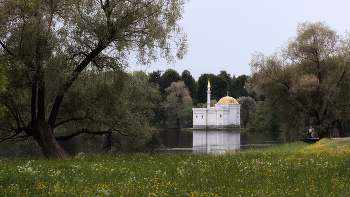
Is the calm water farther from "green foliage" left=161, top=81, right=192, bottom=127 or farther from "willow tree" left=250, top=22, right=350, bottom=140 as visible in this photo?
"green foliage" left=161, top=81, right=192, bottom=127

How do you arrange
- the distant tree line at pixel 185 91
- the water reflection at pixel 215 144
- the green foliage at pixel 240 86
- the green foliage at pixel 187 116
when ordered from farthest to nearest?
the green foliage at pixel 240 86 < the green foliage at pixel 187 116 < the distant tree line at pixel 185 91 < the water reflection at pixel 215 144

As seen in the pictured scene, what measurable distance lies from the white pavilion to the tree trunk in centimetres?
6628

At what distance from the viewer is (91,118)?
14070 millimetres

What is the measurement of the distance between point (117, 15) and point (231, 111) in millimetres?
68789

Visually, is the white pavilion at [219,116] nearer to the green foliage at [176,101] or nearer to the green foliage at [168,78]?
the green foliage at [176,101]

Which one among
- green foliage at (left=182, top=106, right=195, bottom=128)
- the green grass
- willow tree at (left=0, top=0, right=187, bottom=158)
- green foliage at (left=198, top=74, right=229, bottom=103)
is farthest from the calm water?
Result: green foliage at (left=198, top=74, right=229, bottom=103)

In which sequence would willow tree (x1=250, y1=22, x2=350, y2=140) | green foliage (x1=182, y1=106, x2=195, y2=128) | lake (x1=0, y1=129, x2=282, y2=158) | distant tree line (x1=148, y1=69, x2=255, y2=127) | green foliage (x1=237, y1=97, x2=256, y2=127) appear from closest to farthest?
1. lake (x1=0, y1=129, x2=282, y2=158)
2. willow tree (x1=250, y1=22, x2=350, y2=140)
3. distant tree line (x1=148, y1=69, x2=255, y2=127)
4. green foliage (x1=182, y1=106, x2=195, y2=128)
5. green foliage (x1=237, y1=97, x2=256, y2=127)

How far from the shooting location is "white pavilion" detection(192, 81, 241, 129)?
261ft

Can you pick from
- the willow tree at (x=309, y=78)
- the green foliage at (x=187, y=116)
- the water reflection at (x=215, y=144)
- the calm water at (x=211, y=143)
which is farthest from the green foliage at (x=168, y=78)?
the willow tree at (x=309, y=78)

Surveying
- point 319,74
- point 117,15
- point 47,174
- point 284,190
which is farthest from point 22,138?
point 319,74

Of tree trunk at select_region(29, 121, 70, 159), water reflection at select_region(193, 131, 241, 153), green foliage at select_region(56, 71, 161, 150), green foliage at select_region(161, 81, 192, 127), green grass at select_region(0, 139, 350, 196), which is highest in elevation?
green foliage at select_region(161, 81, 192, 127)

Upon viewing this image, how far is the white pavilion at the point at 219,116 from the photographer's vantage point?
79.4 meters

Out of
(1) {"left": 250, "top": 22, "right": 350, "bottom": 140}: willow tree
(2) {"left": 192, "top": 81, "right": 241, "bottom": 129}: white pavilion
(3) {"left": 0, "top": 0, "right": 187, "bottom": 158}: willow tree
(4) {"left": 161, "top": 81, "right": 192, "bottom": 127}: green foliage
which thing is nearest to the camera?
(3) {"left": 0, "top": 0, "right": 187, "bottom": 158}: willow tree

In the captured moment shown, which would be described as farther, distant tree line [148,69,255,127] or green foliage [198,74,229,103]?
green foliage [198,74,229,103]
